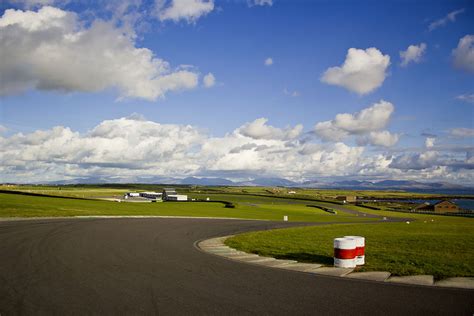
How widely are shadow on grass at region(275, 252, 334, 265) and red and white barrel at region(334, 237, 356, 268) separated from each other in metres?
1.18

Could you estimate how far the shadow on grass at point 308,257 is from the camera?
17516 millimetres

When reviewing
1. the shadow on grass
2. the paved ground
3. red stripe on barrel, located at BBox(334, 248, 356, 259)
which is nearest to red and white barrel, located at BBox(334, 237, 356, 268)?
red stripe on barrel, located at BBox(334, 248, 356, 259)

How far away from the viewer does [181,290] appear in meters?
11.4

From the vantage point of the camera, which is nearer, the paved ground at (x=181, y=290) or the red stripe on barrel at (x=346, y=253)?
the paved ground at (x=181, y=290)

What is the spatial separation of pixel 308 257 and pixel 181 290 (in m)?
8.89

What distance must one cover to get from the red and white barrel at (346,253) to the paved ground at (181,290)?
7.64 ft

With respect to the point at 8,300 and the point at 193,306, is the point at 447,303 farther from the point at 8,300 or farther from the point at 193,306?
the point at 8,300

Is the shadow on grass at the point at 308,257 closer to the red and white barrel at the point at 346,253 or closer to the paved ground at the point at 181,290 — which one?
the red and white barrel at the point at 346,253

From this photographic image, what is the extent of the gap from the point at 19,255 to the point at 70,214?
30.2 m

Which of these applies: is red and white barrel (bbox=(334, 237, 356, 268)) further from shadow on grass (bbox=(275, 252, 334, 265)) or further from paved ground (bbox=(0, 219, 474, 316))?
paved ground (bbox=(0, 219, 474, 316))

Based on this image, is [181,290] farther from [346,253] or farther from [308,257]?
[308,257]

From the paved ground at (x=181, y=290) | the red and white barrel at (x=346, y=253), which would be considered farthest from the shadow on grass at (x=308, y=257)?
the paved ground at (x=181, y=290)

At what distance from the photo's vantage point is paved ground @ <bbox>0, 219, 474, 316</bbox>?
9.59 m

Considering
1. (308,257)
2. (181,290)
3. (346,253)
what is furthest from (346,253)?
(181,290)
